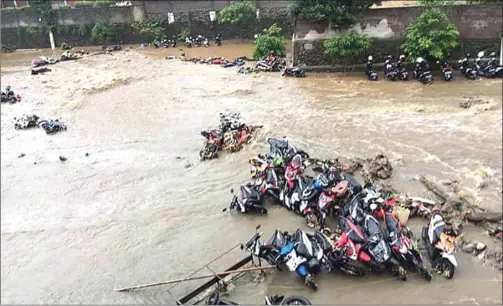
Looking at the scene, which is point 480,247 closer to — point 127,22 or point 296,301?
point 296,301

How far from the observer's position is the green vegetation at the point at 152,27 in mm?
26656

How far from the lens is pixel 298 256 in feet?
20.0

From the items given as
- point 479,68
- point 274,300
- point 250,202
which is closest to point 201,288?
point 274,300

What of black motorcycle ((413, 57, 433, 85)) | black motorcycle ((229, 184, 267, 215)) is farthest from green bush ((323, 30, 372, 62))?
black motorcycle ((229, 184, 267, 215))

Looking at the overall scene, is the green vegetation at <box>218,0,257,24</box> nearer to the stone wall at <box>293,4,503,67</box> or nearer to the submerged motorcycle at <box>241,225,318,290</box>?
the stone wall at <box>293,4,503,67</box>

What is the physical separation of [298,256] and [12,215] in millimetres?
5736

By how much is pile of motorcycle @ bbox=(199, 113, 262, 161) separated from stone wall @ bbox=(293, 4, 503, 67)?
236 inches

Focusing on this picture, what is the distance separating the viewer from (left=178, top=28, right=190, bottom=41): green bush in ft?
86.5

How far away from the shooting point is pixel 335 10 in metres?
15.6

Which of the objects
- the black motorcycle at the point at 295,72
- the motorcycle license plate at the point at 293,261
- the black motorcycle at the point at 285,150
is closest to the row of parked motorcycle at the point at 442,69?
the black motorcycle at the point at 295,72

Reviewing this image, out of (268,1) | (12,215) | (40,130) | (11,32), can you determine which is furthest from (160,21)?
(12,215)

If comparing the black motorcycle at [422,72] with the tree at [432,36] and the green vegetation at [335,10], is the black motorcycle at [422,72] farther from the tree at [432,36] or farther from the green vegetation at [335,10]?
the green vegetation at [335,10]

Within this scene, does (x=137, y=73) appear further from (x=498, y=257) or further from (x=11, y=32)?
(x=498, y=257)

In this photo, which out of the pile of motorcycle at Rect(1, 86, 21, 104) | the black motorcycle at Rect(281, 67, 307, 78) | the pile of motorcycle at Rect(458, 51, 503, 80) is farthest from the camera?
the pile of motorcycle at Rect(1, 86, 21, 104)
